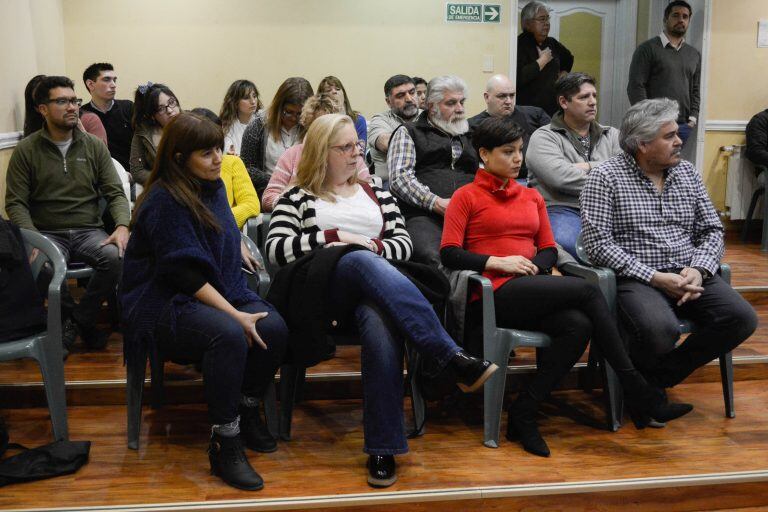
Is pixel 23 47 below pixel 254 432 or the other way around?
the other way around

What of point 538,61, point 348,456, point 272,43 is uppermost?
point 272,43

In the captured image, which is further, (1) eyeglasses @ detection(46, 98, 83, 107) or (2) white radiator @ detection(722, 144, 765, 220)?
(2) white radiator @ detection(722, 144, 765, 220)

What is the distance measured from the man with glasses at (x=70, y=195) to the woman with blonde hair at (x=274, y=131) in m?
0.69

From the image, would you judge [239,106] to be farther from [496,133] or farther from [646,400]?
[646,400]

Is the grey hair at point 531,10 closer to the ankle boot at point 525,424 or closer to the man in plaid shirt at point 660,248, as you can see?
the man in plaid shirt at point 660,248

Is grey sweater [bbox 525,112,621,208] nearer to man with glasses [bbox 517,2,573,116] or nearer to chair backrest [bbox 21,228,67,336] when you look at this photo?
chair backrest [bbox 21,228,67,336]

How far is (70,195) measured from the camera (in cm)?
339

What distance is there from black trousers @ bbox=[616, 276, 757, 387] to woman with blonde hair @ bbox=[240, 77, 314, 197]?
1.76 metres

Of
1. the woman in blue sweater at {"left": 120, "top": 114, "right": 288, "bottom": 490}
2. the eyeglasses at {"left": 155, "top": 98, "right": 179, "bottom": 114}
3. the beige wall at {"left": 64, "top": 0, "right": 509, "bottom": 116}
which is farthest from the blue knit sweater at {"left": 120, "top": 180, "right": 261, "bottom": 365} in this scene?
the beige wall at {"left": 64, "top": 0, "right": 509, "bottom": 116}

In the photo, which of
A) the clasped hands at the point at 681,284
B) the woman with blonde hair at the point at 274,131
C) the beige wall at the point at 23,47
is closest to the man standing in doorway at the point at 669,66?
the woman with blonde hair at the point at 274,131

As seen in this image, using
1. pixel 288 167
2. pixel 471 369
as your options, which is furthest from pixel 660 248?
pixel 288 167

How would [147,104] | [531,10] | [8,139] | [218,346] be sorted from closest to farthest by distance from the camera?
[218,346]
[147,104]
[8,139]
[531,10]

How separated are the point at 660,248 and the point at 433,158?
103cm

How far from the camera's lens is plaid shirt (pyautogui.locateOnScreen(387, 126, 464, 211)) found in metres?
3.32
